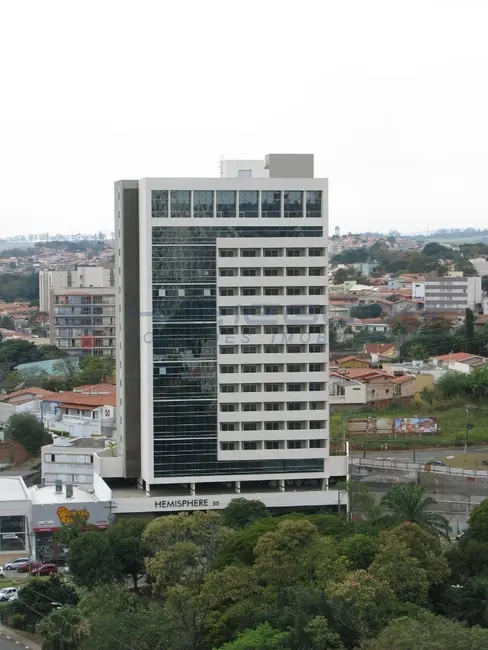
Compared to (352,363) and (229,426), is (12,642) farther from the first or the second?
(352,363)

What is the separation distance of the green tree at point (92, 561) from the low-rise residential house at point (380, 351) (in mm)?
34711

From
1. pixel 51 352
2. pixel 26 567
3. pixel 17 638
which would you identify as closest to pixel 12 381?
pixel 51 352

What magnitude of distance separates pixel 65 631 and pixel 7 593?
18.2ft

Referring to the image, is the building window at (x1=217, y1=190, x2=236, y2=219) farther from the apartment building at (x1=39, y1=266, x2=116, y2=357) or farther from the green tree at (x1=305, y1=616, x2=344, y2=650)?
the apartment building at (x1=39, y1=266, x2=116, y2=357)

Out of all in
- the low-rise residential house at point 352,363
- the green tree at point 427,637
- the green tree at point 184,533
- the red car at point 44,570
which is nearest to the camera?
the green tree at point 427,637

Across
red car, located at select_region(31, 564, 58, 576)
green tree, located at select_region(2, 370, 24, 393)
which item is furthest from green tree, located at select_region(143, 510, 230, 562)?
green tree, located at select_region(2, 370, 24, 393)

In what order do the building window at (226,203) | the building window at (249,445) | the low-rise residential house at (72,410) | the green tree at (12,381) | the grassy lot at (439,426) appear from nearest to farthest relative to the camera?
the building window at (226,203) → the building window at (249,445) → the grassy lot at (439,426) → the low-rise residential house at (72,410) → the green tree at (12,381)

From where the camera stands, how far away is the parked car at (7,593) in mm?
26344

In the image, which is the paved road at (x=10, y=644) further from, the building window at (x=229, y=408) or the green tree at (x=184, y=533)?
the building window at (x=229, y=408)

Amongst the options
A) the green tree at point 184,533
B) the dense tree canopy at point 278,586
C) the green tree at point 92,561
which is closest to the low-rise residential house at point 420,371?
the dense tree canopy at point 278,586

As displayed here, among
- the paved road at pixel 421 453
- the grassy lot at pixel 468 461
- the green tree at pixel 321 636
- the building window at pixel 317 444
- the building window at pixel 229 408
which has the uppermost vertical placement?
the building window at pixel 229 408

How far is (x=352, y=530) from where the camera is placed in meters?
26.8

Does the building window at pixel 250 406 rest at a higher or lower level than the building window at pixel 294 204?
lower

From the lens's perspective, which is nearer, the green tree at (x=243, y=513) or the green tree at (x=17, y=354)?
the green tree at (x=243, y=513)
